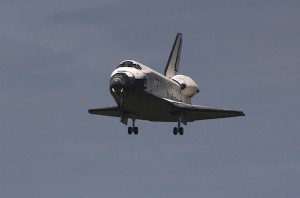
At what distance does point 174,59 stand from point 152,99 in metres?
15.2

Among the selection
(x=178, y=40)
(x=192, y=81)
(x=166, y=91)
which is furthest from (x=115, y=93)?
(x=178, y=40)

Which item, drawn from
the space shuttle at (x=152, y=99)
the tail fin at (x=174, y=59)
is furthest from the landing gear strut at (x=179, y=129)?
the tail fin at (x=174, y=59)

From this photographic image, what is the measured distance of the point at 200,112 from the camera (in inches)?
2968

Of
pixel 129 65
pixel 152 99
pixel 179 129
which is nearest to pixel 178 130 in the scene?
pixel 179 129

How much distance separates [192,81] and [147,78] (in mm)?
9305

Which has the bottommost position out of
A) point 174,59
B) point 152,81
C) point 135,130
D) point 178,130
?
point 135,130

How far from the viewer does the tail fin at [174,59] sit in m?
84.1

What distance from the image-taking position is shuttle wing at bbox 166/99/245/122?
74.2 meters

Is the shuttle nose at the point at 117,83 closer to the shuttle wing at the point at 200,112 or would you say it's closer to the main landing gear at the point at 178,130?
the shuttle wing at the point at 200,112

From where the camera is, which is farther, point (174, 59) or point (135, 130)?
point (174, 59)

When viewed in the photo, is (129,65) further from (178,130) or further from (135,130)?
(178,130)

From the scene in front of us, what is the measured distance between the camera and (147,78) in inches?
2803

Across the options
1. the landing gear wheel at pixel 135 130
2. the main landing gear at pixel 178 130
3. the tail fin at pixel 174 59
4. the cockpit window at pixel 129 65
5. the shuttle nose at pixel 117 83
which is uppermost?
the tail fin at pixel 174 59

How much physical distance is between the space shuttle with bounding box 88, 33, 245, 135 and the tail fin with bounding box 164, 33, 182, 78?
380cm
